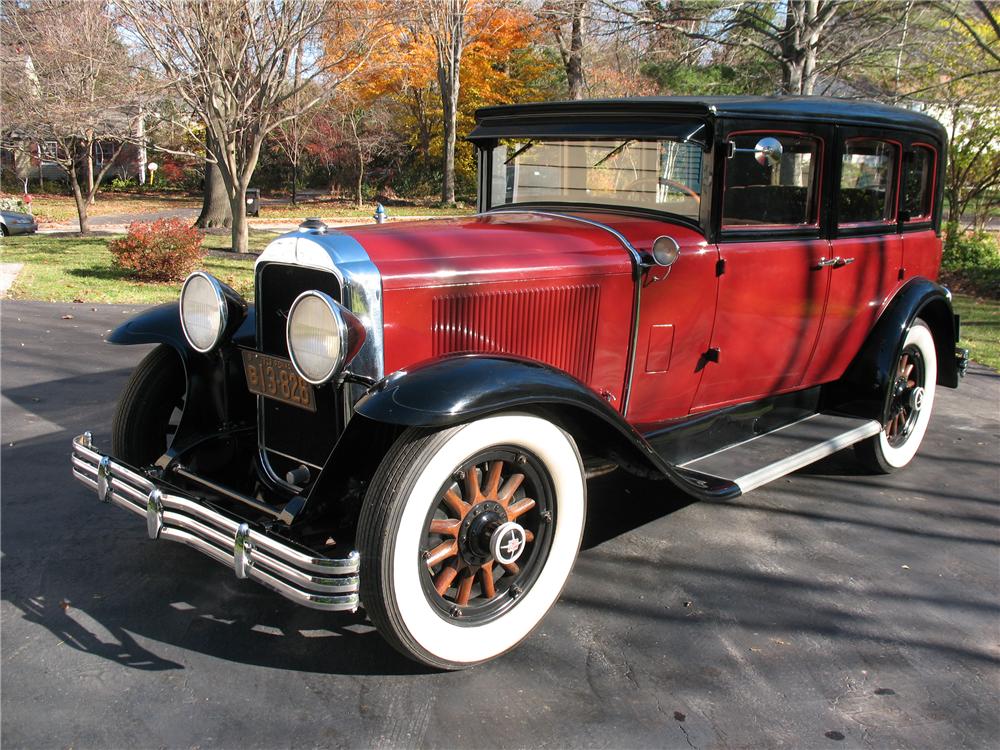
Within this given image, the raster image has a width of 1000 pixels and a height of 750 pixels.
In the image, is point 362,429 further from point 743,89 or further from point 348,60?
point 743,89

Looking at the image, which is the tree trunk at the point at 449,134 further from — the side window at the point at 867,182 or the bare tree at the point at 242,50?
the side window at the point at 867,182

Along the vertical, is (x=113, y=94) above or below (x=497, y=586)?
above

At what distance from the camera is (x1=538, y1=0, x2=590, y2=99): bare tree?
12.8 metres

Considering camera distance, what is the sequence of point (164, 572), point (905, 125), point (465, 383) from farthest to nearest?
point (905, 125), point (164, 572), point (465, 383)

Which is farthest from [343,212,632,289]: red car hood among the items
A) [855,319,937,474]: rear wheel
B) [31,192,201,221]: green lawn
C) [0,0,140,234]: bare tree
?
[31,192,201,221]: green lawn

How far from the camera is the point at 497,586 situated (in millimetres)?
3041

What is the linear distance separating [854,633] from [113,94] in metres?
12.4

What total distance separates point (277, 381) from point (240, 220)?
10723mm

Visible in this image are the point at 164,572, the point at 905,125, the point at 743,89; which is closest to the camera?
the point at 164,572

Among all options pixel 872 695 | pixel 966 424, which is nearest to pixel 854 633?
pixel 872 695

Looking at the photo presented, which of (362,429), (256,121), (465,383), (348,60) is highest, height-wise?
(348,60)

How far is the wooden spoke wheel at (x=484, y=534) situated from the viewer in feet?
9.26

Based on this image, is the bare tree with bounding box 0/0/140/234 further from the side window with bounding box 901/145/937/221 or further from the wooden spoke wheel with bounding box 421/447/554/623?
the wooden spoke wheel with bounding box 421/447/554/623

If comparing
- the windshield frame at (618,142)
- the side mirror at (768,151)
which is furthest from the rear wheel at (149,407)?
the side mirror at (768,151)
